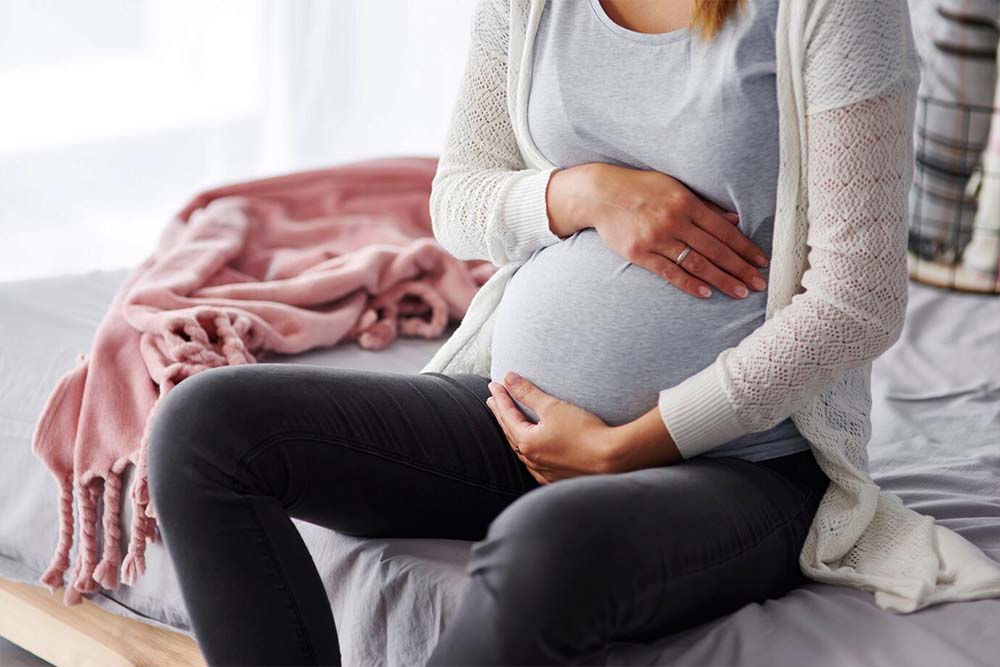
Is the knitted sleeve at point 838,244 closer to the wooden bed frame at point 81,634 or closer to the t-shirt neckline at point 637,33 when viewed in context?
the t-shirt neckline at point 637,33

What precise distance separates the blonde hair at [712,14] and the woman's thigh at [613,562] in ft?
1.19

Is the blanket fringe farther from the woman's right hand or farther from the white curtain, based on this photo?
the white curtain

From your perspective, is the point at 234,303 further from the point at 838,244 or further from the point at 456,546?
the point at 838,244

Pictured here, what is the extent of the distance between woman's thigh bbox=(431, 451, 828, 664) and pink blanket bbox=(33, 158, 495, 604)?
0.55 m

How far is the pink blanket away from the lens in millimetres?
1324

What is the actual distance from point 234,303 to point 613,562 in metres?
0.83

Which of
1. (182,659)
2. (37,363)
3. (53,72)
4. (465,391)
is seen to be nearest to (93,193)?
(53,72)

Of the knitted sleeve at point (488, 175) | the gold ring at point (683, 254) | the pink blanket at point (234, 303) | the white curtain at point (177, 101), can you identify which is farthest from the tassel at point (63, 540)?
the white curtain at point (177, 101)

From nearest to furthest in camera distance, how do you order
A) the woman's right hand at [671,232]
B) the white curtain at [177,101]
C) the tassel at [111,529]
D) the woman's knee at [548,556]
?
1. the woman's knee at [548,556]
2. the woman's right hand at [671,232]
3. the tassel at [111,529]
4. the white curtain at [177,101]

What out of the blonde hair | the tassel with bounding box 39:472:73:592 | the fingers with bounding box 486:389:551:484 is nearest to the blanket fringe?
the tassel with bounding box 39:472:73:592

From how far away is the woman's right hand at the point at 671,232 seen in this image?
1.03m

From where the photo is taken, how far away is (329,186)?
1933 millimetres

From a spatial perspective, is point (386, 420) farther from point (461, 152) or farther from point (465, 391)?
point (461, 152)

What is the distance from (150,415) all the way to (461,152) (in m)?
0.44
